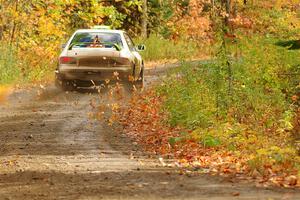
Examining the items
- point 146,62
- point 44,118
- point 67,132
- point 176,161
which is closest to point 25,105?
point 44,118

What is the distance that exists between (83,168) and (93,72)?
9.51m

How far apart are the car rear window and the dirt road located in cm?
377

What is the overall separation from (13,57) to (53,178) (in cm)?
1409

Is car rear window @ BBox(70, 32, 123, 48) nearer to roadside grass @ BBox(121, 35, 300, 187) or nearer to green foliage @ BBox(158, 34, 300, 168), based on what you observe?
roadside grass @ BBox(121, 35, 300, 187)

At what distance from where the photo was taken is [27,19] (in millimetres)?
25484

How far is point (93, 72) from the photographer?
64.1 ft

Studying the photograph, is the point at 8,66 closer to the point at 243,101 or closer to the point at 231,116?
the point at 243,101

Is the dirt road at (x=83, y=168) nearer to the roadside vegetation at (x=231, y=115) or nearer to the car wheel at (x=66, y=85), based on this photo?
the roadside vegetation at (x=231, y=115)

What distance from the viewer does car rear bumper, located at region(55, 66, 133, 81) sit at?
63.9ft

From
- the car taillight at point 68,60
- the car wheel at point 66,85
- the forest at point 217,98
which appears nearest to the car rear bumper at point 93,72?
the car taillight at point 68,60

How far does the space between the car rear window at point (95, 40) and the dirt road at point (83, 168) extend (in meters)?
3.77

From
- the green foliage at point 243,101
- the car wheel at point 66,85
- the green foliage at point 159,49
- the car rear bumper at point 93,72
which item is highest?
the green foliage at point 243,101

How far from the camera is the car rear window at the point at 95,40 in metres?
19.7

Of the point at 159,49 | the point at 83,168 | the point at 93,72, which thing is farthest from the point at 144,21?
the point at 83,168
